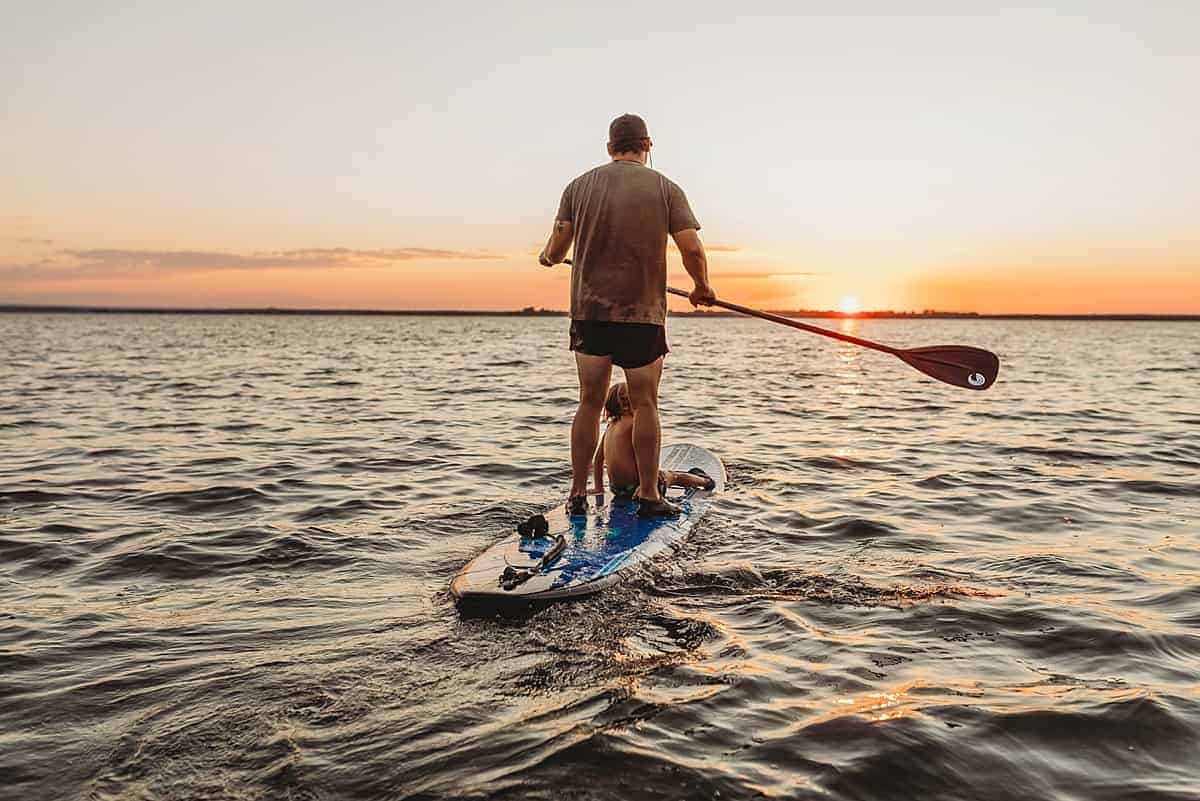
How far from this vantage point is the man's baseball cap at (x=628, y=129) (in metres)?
6.09

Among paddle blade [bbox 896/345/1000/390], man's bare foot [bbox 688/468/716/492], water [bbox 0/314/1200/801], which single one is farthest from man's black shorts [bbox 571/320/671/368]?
paddle blade [bbox 896/345/1000/390]

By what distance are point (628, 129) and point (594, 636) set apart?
3446mm

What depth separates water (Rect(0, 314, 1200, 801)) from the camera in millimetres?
3160

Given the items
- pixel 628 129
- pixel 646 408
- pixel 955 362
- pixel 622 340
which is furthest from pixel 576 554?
pixel 955 362

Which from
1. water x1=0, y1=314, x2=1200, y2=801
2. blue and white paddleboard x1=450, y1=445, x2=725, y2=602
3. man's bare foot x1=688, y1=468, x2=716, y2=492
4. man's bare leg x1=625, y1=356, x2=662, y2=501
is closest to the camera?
water x1=0, y1=314, x2=1200, y2=801

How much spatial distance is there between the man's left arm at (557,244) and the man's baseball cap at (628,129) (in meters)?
0.67

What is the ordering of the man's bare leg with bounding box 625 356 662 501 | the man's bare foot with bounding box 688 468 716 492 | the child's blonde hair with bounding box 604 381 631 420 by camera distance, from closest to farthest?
the man's bare leg with bounding box 625 356 662 501
the child's blonde hair with bounding box 604 381 631 420
the man's bare foot with bounding box 688 468 716 492

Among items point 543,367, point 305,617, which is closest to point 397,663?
point 305,617

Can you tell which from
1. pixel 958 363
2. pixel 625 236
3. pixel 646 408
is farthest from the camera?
pixel 958 363

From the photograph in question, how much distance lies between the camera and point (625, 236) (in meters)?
5.91

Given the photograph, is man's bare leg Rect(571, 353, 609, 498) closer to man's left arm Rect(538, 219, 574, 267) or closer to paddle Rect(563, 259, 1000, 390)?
man's left arm Rect(538, 219, 574, 267)

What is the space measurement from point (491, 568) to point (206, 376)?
21.4 m

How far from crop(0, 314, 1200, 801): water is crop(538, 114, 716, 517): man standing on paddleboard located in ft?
4.06

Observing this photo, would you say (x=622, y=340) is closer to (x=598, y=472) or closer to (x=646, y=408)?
(x=646, y=408)
